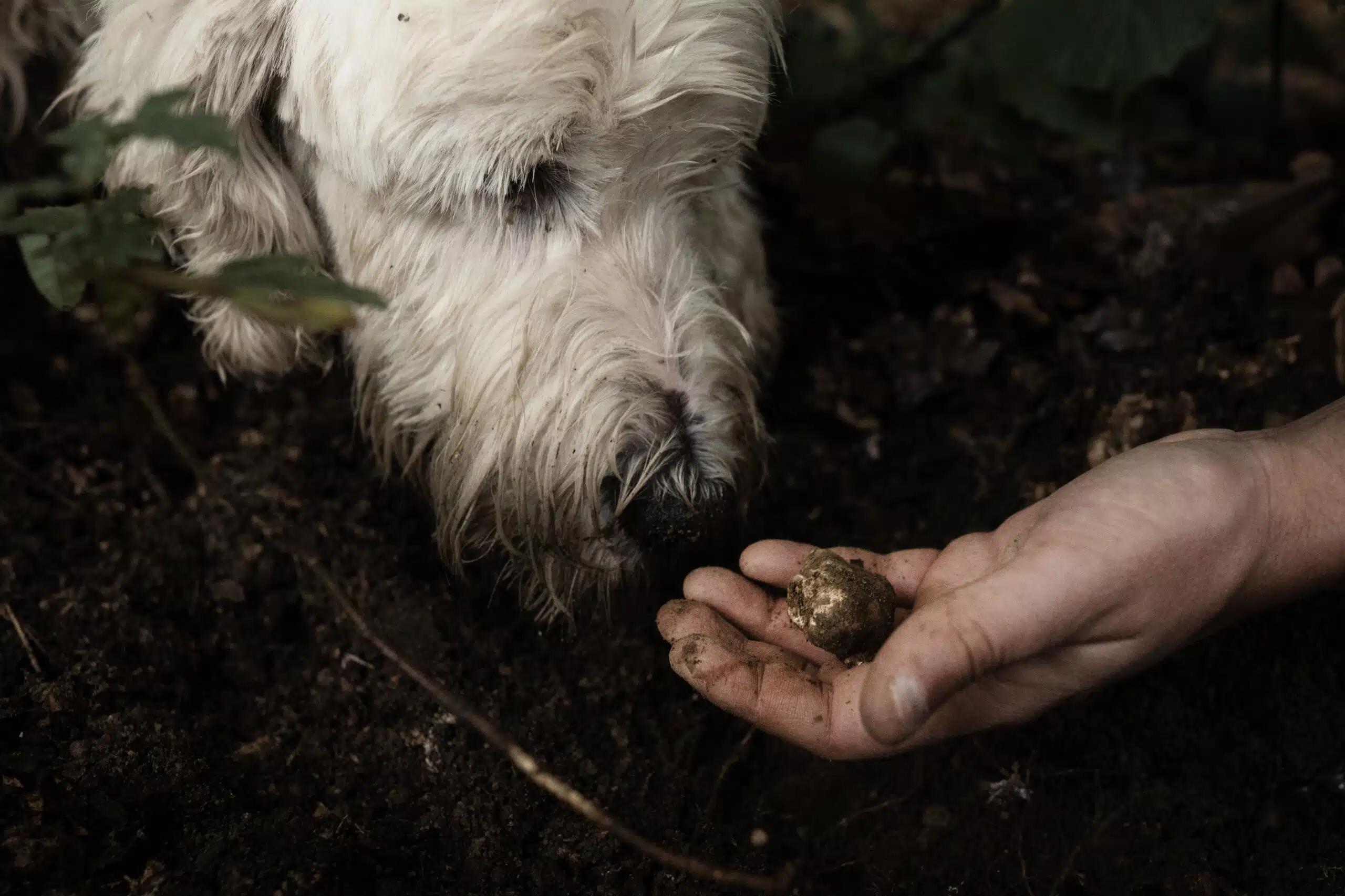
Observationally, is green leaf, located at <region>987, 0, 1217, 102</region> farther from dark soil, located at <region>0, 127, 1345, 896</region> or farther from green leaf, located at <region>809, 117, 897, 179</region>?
dark soil, located at <region>0, 127, 1345, 896</region>

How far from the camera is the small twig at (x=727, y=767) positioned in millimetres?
2100

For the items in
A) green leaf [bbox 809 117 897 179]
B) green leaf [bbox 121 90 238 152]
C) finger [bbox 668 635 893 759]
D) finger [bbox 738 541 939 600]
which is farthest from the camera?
green leaf [bbox 809 117 897 179]

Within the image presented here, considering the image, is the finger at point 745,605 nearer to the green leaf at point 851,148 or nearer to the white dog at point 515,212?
the white dog at point 515,212

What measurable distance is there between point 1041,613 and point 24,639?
6.05 feet

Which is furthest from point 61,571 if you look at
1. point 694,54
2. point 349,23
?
point 694,54

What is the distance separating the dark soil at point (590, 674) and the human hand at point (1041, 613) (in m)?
0.34

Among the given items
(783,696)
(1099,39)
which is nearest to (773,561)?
(783,696)

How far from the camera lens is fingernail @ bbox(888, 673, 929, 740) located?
1467 mm

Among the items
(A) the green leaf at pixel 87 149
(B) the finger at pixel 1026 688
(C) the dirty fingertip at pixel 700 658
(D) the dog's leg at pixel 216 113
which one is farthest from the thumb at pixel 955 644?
(D) the dog's leg at pixel 216 113

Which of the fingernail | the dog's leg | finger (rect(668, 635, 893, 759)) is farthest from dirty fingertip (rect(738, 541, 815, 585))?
the dog's leg

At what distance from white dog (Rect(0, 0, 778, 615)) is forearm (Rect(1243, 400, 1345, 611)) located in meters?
0.90

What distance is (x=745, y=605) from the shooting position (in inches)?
80.6

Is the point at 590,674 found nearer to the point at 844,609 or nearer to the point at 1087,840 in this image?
the point at 844,609

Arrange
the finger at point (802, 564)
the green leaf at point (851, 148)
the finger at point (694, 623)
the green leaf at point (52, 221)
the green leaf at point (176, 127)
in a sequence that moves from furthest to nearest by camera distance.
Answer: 1. the green leaf at point (851, 148)
2. the finger at point (802, 564)
3. the finger at point (694, 623)
4. the green leaf at point (52, 221)
5. the green leaf at point (176, 127)
